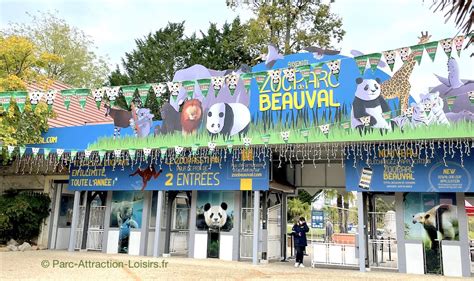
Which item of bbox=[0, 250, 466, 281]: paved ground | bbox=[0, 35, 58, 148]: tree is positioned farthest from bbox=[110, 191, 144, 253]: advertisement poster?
bbox=[0, 35, 58, 148]: tree

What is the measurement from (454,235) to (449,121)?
9.91 ft

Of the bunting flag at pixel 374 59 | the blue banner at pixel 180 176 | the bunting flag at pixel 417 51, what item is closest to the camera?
the bunting flag at pixel 417 51

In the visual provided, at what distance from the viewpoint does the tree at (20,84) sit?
45.5 ft

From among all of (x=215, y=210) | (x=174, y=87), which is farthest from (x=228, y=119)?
(x=215, y=210)

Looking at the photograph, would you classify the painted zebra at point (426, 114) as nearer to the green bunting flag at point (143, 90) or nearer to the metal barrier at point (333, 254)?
the metal barrier at point (333, 254)

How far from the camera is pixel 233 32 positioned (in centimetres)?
2489

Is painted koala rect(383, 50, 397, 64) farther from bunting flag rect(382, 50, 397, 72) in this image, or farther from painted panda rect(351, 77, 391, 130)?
painted panda rect(351, 77, 391, 130)

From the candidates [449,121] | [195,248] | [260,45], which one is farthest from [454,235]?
[260,45]

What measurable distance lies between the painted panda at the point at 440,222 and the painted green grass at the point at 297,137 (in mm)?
2337

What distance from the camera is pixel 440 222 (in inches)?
420

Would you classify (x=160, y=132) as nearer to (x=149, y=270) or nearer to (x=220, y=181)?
(x=220, y=181)

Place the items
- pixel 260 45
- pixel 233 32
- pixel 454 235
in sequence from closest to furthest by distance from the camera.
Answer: pixel 454 235
pixel 260 45
pixel 233 32

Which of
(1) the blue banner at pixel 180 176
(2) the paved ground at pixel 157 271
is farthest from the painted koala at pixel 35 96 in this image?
(2) the paved ground at pixel 157 271

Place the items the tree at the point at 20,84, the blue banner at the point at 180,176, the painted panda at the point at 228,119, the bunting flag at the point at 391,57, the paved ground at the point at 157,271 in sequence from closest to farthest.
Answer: the bunting flag at the point at 391,57 → the paved ground at the point at 157,271 → the blue banner at the point at 180,176 → the painted panda at the point at 228,119 → the tree at the point at 20,84
